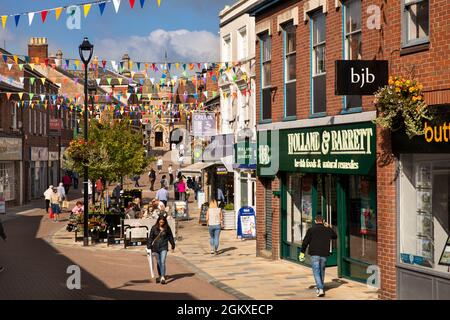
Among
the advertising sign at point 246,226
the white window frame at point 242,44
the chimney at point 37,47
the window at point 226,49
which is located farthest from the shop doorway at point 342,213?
the chimney at point 37,47

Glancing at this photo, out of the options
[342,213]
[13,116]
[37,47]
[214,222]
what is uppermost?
[37,47]

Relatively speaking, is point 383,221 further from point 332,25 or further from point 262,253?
point 262,253

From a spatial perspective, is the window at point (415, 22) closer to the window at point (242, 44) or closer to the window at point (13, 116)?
the window at point (242, 44)

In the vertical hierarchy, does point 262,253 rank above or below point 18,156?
below

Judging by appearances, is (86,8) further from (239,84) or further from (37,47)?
(37,47)

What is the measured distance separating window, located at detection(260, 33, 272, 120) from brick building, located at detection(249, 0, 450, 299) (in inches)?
1.2

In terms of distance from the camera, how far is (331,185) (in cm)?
1708

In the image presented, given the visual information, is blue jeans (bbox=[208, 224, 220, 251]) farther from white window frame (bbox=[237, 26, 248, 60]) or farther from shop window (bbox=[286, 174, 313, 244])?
→ white window frame (bbox=[237, 26, 248, 60])

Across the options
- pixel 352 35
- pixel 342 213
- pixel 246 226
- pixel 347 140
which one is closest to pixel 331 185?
pixel 342 213

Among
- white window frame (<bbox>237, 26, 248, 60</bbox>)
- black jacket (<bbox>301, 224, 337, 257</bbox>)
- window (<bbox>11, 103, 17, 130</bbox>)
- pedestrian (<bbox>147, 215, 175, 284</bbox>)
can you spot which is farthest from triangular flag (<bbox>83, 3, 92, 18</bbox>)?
window (<bbox>11, 103, 17, 130</bbox>)

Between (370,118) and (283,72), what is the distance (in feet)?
18.3

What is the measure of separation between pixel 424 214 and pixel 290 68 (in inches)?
293
